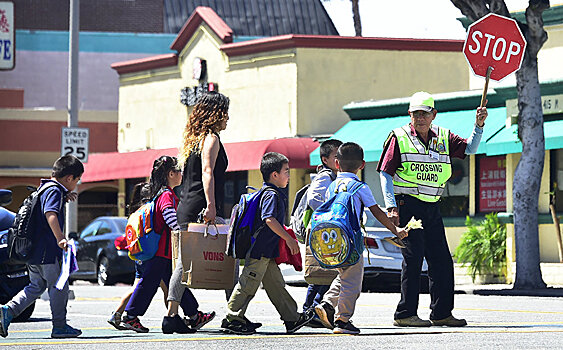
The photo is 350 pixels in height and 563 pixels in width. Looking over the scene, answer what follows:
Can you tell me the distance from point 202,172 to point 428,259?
2.16m

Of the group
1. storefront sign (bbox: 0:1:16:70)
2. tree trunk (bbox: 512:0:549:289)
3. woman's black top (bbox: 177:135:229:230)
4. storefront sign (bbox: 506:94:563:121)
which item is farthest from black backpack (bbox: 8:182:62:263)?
storefront sign (bbox: 0:1:16:70)

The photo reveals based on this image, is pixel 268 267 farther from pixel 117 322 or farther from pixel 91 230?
pixel 91 230

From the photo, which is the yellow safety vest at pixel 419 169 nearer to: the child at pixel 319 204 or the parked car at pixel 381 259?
the child at pixel 319 204

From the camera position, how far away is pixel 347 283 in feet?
33.0

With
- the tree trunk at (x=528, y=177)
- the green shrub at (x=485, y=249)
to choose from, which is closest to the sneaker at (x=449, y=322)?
the tree trunk at (x=528, y=177)

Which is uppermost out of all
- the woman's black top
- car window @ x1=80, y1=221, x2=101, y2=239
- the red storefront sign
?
the red storefront sign

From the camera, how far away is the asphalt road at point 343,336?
925 cm

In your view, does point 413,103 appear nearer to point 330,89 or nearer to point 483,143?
point 483,143

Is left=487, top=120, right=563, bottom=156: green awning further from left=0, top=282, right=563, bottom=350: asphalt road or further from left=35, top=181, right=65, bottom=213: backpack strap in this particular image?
left=35, top=181, right=65, bottom=213: backpack strap

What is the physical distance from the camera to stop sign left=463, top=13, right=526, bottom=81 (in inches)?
602

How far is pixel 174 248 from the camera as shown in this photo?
10344mm

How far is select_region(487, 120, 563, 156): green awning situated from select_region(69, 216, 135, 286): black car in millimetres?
6894

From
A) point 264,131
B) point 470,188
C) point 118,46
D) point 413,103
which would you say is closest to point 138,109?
point 264,131

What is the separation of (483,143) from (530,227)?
3.39 metres
